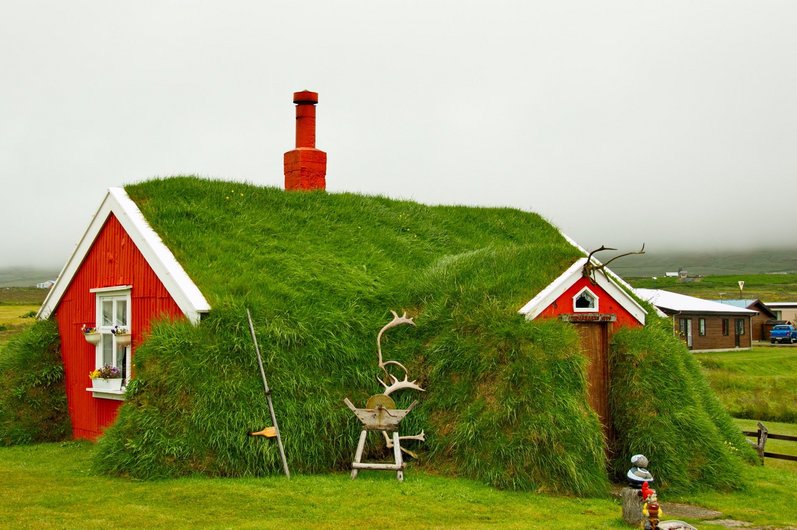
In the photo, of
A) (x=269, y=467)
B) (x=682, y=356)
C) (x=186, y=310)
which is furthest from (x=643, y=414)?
(x=186, y=310)

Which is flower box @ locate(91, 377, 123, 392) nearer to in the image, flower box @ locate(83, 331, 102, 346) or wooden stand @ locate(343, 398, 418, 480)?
flower box @ locate(83, 331, 102, 346)

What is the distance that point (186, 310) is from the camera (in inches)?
498

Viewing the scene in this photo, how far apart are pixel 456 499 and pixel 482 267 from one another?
4634mm

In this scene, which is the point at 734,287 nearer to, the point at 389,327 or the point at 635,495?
the point at 389,327

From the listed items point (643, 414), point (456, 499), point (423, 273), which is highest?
point (423, 273)

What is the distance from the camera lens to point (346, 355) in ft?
43.0

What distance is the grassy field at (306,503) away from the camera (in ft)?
30.3

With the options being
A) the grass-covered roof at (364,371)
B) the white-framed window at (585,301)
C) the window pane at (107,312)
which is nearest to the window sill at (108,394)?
the window pane at (107,312)

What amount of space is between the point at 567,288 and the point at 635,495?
4214 millimetres

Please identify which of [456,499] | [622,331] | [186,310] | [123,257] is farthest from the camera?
[123,257]

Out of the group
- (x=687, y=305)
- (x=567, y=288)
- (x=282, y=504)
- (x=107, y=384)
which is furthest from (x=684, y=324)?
(x=282, y=504)

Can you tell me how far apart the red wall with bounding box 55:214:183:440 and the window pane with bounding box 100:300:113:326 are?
0.98 ft

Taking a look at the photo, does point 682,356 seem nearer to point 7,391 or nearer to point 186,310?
point 186,310

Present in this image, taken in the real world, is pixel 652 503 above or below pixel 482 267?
below
